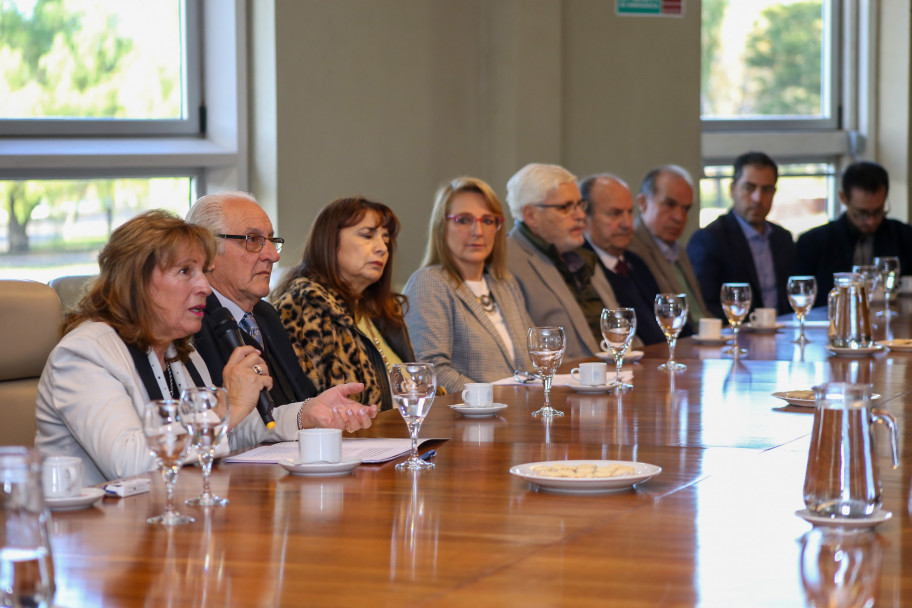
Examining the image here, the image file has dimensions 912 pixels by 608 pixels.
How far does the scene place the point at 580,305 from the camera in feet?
15.4

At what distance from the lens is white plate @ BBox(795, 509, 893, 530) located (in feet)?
4.66

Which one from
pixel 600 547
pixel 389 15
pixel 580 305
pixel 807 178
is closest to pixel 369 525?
pixel 600 547

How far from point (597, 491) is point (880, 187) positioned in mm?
5954

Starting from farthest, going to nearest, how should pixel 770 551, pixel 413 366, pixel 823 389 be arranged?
1. pixel 413 366
2. pixel 823 389
3. pixel 770 551

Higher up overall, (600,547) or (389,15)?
(389,15)

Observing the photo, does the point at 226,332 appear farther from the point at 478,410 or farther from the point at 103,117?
the point at 103,117

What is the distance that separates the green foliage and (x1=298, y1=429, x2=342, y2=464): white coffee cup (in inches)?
259

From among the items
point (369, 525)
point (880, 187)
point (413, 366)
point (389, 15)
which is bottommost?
point (369, 525)

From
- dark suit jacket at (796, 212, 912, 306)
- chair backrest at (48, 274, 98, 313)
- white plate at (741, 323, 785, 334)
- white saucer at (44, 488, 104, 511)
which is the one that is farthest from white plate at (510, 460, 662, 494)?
dark suit jacket at (796, 212, 912, 306)

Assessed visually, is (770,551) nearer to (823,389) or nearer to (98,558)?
(823,389)

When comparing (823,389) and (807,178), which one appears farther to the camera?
(807,178)

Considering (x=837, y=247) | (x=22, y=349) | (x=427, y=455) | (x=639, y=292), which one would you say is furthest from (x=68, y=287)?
(x=837, y=247)

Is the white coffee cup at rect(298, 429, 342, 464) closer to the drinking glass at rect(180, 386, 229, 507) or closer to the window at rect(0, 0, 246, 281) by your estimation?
the drinking glass at rect(180, 386, 229, 507)

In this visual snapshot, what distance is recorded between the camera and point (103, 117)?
4.85m
